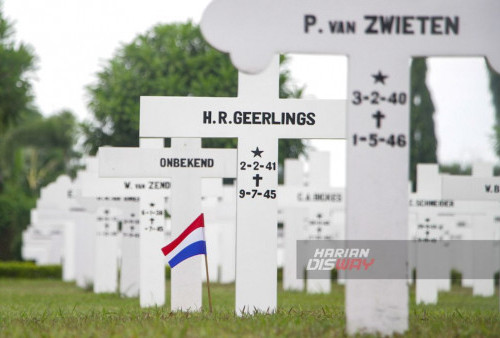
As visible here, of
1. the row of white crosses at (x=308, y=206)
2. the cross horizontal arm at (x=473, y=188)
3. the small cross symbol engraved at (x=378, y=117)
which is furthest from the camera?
the row of white crosses at (x=308, y=206)

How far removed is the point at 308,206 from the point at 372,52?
1476 centimetres


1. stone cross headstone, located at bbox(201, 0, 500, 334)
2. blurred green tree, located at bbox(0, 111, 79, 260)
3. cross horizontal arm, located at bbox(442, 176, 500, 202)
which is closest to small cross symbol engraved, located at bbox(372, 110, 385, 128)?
stone cross headstone, located at bbox(201, 0, 500, 334)

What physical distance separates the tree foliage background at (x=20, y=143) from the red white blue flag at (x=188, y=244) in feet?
69.2

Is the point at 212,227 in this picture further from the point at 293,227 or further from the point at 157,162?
the point at 157,162

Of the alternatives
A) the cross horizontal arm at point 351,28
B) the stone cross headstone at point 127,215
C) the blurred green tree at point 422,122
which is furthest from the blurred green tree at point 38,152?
the cross horizontal arm at point 351,28

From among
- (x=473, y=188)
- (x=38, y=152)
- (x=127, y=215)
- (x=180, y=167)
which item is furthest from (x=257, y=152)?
(x=38, y=152)

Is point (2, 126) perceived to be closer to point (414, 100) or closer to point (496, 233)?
point (496, 233)

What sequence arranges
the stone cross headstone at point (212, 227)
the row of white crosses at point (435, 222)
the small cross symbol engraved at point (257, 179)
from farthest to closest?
the stone cross headstone at point (212, 227) < the row of white crosses at point (435, 222) < the small cross symbol engraved at point (257, 179)

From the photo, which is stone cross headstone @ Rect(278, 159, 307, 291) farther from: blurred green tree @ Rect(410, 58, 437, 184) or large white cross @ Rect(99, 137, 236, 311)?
blurred green tree @ Rect(410, 58, 437, 184)

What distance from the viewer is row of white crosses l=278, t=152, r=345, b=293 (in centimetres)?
2183

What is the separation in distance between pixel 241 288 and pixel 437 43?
4.69 m

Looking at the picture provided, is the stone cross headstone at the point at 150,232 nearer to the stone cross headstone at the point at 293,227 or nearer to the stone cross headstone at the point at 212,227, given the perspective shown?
the stone cross headstone at the point at 293,227

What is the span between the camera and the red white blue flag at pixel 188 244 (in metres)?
12.2

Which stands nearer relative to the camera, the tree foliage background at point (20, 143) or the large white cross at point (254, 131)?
the large white cross at point (254, 131)
